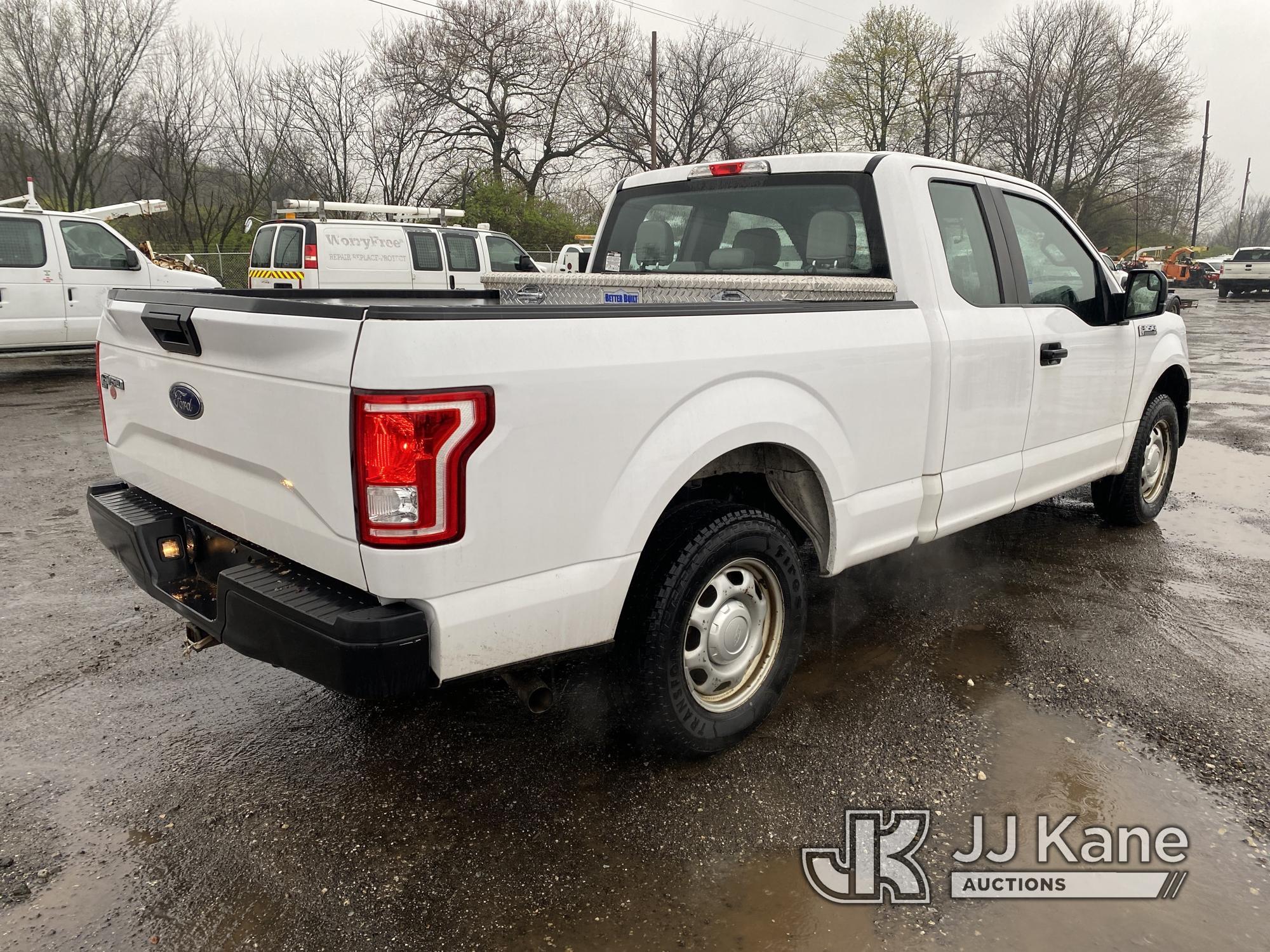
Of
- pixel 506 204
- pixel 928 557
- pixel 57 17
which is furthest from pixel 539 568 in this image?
pixel 57 17

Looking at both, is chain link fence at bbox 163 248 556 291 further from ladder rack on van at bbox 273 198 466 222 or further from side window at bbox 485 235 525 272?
side window at bbox 485 235 525 272

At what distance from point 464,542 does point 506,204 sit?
102 feet

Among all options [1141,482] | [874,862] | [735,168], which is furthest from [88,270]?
[874,862]

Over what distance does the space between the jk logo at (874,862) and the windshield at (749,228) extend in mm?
2016

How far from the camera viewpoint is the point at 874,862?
2.52 meters

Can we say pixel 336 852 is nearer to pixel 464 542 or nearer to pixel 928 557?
pixel 464 542

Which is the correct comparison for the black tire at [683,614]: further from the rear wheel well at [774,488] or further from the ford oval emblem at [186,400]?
the ford oval emblem at [186,400]

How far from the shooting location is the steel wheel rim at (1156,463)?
5441 millimetres

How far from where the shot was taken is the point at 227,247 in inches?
1180

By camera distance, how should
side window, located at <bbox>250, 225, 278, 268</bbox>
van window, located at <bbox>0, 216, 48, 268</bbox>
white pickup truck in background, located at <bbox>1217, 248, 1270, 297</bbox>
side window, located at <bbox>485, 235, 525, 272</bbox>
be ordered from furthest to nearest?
white pickup truck in background, located at <bbox>1217, 248, 1270, 297</bbox> → side window, located at <bbox>485, 235, 525, 272</bbox> → side window, located at <bbox>250, 225, 278, 268</bbox> → van window, located at <bbox>0, 216, 48, 268</bbox>

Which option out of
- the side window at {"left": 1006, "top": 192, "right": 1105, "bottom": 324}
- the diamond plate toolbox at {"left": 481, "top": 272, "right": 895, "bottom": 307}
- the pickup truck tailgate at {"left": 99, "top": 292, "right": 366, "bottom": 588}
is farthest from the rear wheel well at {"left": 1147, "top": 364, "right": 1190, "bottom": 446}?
the pickup truck tailgate at {"left": 99, "top": 292, "right": 366, "bottom": 588}

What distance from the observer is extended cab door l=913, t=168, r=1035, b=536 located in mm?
3557

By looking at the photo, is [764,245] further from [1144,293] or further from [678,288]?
[1144,293]

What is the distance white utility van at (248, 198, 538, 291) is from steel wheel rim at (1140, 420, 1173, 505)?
10825 mm
